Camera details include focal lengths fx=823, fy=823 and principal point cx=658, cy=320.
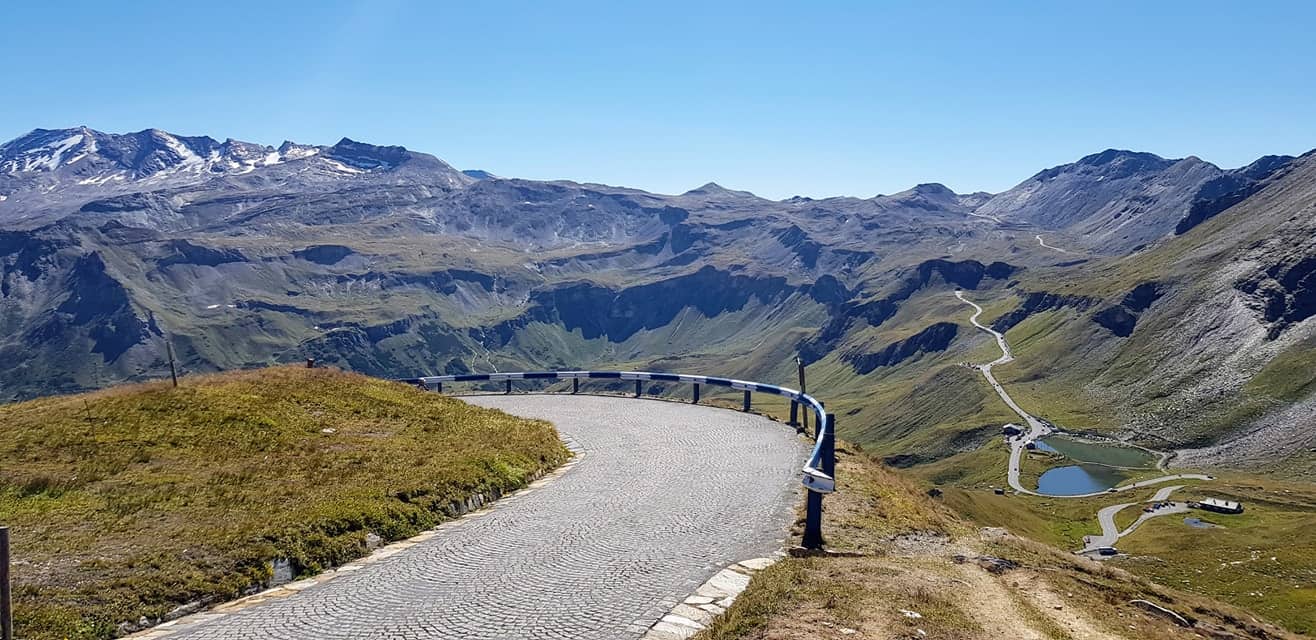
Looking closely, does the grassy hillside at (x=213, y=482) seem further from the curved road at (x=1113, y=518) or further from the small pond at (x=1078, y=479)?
the small pond at (x=1078, y=479)

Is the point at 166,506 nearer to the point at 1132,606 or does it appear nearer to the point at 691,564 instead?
the point at 691,564

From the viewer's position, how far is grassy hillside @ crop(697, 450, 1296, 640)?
11.1 metres

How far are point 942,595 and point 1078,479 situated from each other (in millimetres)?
172258

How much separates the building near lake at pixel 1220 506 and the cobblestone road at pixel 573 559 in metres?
131

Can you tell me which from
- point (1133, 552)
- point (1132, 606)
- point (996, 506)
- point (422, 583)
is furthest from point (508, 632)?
point (996, 506)

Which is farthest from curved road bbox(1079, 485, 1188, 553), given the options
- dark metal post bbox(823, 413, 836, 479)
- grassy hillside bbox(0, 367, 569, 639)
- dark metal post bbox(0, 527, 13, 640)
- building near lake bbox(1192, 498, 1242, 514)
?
dark metal post bbox(0, 527, 13, 640)

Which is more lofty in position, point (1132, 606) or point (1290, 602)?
point (1132, 606)

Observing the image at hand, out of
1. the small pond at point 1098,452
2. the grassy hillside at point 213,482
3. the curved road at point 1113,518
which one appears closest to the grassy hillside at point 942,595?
the grassy hillside at point 213,482

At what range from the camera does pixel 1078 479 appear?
6427 inches

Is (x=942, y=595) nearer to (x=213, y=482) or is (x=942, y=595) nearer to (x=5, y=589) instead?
(x=5, y=589)

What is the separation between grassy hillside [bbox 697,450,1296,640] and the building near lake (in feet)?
443

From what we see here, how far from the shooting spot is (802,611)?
1130 cm

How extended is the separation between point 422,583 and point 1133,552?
378 feet

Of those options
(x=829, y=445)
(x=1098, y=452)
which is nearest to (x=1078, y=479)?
(x=1098, y=452)
